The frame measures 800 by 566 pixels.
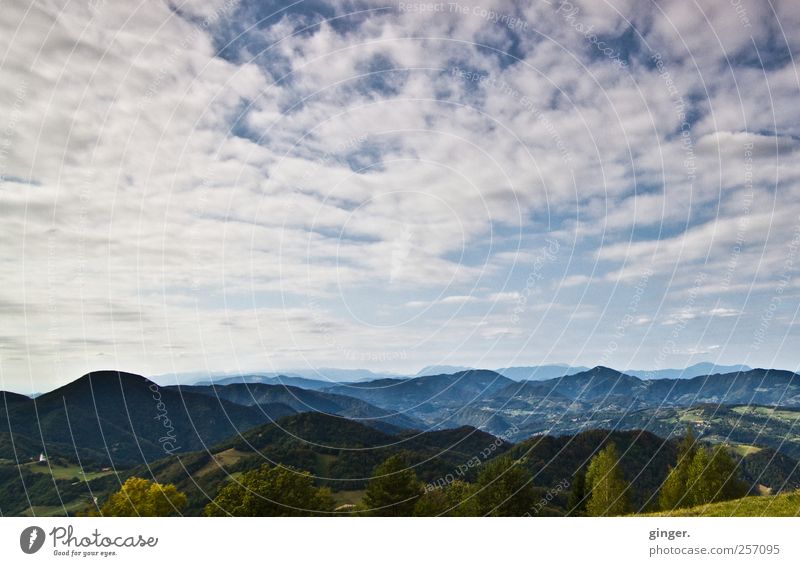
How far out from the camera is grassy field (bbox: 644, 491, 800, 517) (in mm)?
17353

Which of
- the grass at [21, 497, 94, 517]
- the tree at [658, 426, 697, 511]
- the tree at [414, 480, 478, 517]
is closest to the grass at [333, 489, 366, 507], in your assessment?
the tree at [414, 480, 478, 517]

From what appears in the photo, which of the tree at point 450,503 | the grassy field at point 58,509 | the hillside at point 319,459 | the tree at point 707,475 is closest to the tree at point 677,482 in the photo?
the tree at point 707,475

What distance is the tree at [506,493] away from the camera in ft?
142

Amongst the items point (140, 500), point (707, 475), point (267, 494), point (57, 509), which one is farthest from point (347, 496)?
point (57, 509)

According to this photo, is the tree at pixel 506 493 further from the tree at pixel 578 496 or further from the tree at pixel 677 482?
the tree at pixel 578 496

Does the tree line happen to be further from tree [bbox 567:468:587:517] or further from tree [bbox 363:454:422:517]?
tree [bbox 567:468:587:517]

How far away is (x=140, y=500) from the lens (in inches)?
1407
